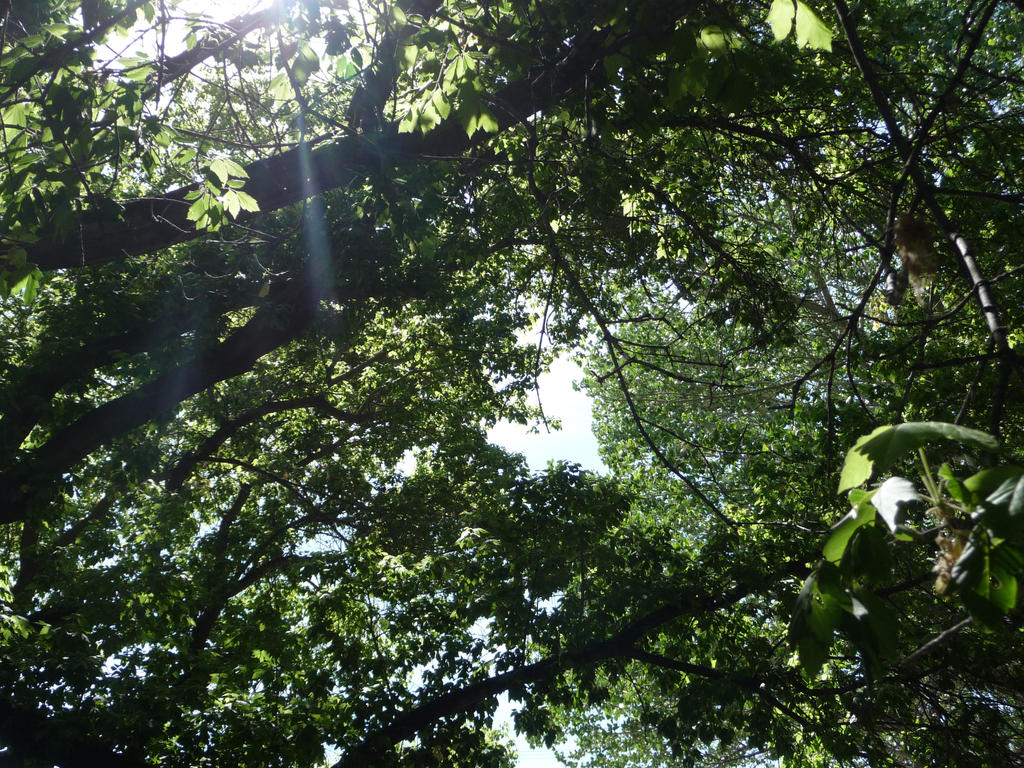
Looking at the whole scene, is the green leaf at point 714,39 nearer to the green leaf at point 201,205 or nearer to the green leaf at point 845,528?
the green leaf at point 845,528

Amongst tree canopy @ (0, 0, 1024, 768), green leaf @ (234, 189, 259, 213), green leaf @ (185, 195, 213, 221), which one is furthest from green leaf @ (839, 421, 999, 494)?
green leaf @ (185, 195, 213, 221)

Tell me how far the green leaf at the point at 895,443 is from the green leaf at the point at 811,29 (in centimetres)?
106

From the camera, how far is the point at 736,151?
19.2ft

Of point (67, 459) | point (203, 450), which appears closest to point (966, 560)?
point (67, 459)

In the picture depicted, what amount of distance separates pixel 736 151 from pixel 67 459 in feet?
19.7

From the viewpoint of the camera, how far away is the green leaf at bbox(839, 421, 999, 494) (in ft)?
3.04

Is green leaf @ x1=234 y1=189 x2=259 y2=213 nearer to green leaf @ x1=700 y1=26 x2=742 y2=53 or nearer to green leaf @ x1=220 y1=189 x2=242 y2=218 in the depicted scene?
green leaf @ x1=220 y1=189 x2=242 y2=218

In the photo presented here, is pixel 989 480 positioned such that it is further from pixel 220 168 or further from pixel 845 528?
pixel 220 168

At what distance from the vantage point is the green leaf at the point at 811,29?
1698 millimetres

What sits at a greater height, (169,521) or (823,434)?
(169,521)

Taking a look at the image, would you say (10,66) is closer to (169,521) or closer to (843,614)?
(843,614)

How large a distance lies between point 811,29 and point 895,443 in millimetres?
1154

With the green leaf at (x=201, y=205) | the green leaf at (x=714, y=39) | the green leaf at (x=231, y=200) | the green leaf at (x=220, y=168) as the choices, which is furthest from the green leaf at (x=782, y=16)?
the green leaf at (x=201, y=205)

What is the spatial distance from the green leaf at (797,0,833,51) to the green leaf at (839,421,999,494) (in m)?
1.06
